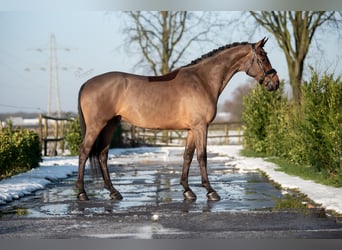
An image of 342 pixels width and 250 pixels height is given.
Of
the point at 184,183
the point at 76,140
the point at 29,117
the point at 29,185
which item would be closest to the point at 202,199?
the point at 184,183

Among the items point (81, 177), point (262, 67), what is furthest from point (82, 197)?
point (262, 67)

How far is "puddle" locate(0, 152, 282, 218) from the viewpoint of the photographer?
6719mm

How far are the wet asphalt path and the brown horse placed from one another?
0.48 m

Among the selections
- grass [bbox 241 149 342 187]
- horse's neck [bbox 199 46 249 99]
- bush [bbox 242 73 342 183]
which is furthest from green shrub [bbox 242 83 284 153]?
horse's neck [bbox 199 46 249 99]

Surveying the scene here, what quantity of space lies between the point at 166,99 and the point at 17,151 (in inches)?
189

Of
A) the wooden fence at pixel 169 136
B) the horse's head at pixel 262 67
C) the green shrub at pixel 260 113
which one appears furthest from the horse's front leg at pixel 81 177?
the wooden fence at pixel 169 136

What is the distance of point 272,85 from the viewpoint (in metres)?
7.71

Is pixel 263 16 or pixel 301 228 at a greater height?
pixel 263 16

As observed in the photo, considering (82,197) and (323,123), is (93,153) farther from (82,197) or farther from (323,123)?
(323,123)

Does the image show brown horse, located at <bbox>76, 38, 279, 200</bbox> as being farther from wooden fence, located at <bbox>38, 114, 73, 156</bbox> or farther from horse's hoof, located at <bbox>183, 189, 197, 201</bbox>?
wooden fence, located at <bbox>38, 114, 73, 156</bbox>

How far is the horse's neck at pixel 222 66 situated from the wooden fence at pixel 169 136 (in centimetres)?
1703

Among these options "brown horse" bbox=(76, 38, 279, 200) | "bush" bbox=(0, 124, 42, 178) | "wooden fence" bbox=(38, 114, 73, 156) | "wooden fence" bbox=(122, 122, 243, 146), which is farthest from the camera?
"wooden fence" bbox=(122, 122, 243, 146)

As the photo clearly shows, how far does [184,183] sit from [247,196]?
92 cm

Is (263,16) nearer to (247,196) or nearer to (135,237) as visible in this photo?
(247,196)
